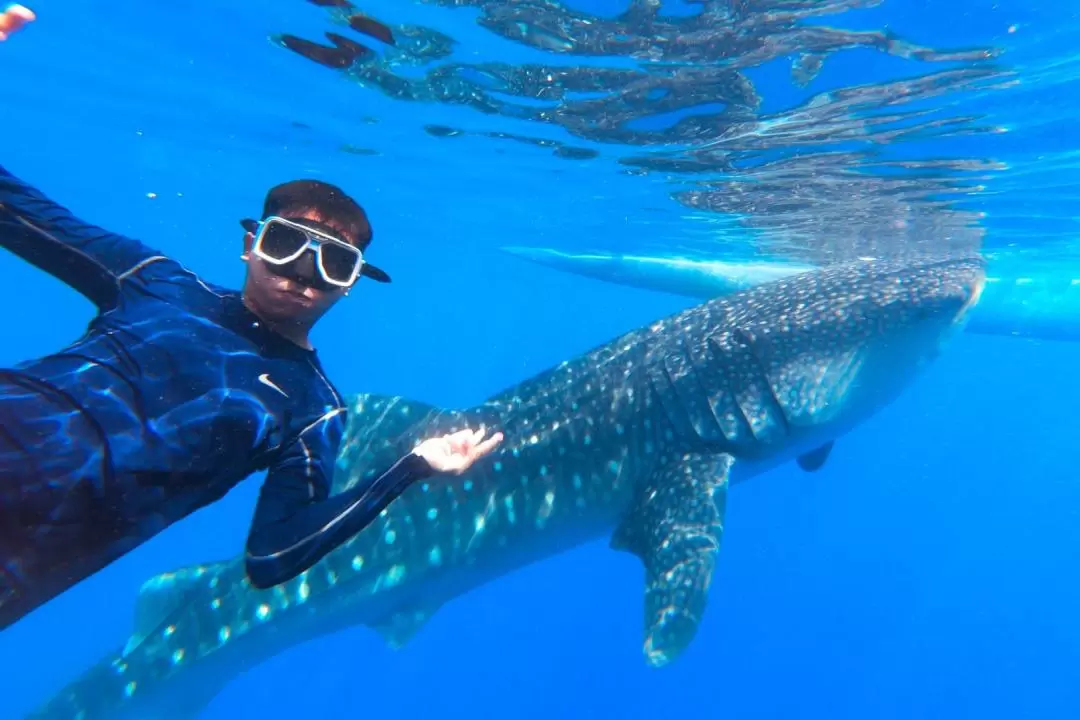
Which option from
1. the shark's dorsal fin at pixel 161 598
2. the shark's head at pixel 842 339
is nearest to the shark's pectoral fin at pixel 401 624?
the shark's dorsal fin at pixel 161 598

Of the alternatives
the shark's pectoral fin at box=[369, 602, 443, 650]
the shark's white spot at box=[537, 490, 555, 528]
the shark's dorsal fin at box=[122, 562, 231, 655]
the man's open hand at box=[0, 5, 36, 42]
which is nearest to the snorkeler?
the man's open hand at box=[0, 5, 36, 42]

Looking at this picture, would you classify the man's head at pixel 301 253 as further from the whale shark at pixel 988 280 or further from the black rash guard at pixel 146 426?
the whale shark at pixel 988 280

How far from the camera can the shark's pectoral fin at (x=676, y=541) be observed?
5621 mm

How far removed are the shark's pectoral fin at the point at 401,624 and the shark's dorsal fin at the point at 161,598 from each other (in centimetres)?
158

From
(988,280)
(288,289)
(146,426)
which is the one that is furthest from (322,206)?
(988,280)

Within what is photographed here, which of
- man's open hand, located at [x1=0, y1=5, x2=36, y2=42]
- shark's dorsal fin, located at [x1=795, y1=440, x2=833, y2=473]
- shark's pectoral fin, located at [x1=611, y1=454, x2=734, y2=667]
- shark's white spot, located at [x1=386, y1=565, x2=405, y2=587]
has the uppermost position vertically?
man's open hand, located at [x1=0, y1=5, x2=36, y2=42]

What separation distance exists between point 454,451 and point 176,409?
1.08 metres

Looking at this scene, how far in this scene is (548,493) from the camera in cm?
673

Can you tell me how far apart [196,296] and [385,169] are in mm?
17288

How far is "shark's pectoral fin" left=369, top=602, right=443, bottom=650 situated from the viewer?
6.93 m

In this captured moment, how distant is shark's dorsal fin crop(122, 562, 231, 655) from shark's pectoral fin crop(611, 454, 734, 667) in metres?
3.83

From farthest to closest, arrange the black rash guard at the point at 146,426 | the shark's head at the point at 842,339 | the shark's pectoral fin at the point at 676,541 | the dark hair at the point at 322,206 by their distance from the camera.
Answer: the shark's head at the point at 842,339
the shark's pectoral fin at the point at 676,541
the dark hair at the point at 322,206
the black rash guard at the point at 146,426

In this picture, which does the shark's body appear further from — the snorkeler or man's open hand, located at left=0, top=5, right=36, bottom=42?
man's open hand, located at left=0, top=5, right=36, bottom=42

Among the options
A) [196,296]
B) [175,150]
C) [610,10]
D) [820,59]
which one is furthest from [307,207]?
[175,150]
